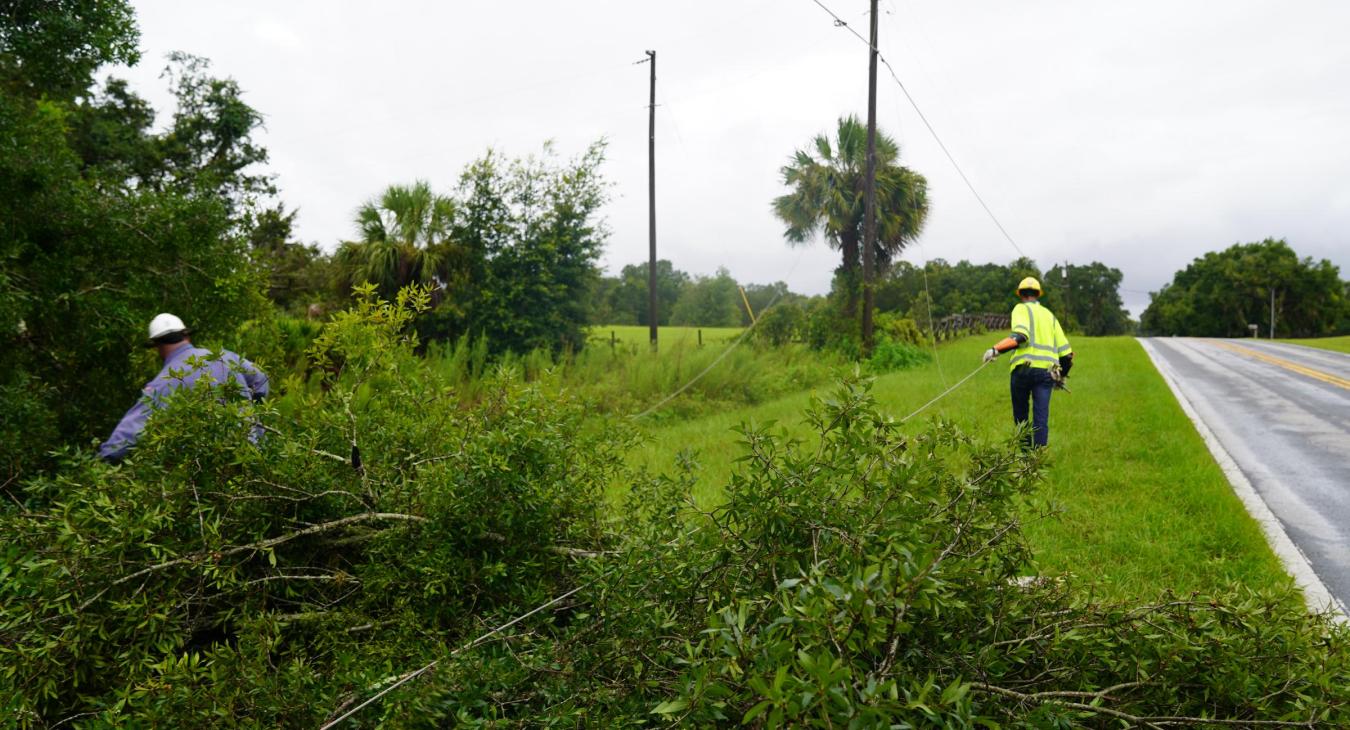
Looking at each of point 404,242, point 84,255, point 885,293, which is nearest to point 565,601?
point 84,255

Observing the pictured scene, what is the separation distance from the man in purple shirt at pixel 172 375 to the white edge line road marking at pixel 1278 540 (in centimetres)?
357

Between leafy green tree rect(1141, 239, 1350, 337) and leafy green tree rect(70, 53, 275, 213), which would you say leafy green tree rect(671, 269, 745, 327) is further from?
leafy green tree rect(1141, 239, 1350, 337)

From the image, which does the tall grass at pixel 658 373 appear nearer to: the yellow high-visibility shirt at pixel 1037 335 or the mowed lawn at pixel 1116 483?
the mowed lawn at pixel 1116 483

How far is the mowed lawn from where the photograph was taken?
430 centimetres

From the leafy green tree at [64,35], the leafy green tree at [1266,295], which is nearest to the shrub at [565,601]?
the leafy green tree at [64,35]

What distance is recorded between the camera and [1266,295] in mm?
69875

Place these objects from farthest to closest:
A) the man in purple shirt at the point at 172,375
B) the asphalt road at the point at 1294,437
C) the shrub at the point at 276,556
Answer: the asphalt road at the point at 1294,437 < the man in purple shirt at the point at 172,375 < the shrub at the point at 276,556

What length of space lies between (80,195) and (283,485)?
4.53 metres

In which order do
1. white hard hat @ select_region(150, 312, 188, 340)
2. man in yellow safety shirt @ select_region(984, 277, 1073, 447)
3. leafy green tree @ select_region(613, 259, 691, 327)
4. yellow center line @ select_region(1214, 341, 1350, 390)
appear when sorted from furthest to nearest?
leafy green tree @ select_region(613, 259, 691, 327), yellow center line @ select_region(1214, 341, 1350, 390), man in yellow safety shirt @ select_region(984, 277, 1073, 447), white hard hat @ select_region(150, 312, 188, 340)

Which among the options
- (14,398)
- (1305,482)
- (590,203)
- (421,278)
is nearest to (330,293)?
(421,278)

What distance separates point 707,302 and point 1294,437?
49.1 m

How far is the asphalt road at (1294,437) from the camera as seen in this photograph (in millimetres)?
5375

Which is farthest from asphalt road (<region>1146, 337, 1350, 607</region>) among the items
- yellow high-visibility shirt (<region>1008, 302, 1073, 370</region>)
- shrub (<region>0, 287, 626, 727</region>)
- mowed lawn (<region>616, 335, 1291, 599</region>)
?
shrub (<region>0, 287, 626, 727</region>)

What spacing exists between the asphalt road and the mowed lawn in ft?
1.21
